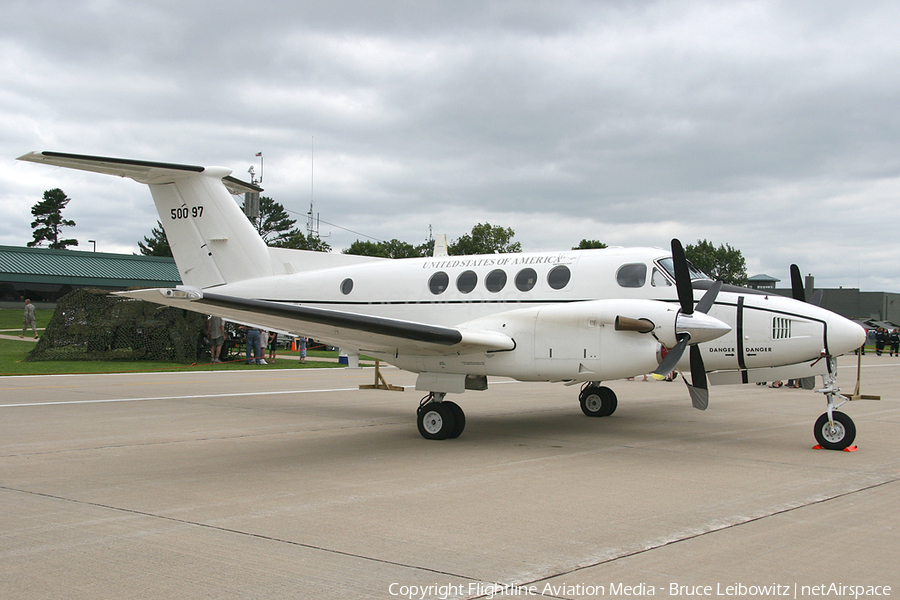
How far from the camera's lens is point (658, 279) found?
1009cm

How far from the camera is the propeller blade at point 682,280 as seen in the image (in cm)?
901

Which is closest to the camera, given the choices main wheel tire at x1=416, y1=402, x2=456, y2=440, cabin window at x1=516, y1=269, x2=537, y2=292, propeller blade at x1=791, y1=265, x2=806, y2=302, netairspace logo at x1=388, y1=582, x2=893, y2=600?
netairspace logo at x1=388, y1=582, x2=893, y2=600

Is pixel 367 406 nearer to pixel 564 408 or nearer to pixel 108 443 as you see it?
pixel 564 408

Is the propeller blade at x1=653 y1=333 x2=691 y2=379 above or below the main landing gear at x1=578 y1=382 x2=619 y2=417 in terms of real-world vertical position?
above

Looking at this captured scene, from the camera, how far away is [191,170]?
13.1 meters

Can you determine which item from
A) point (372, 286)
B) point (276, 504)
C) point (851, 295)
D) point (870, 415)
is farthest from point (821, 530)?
point (851, 295)

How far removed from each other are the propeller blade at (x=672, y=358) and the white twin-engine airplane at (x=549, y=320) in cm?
2

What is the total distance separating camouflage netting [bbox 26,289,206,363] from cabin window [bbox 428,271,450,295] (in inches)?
574

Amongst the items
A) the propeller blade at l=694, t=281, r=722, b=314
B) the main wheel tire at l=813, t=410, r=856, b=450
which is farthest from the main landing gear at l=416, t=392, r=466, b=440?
the main wheel tire at l=813, t=410, r=856, b=450

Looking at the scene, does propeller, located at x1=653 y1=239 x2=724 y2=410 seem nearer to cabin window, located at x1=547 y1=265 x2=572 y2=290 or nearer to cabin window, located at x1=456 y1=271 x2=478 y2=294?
cabin window, located at x1=547 y1=265 x2=572 y2=290

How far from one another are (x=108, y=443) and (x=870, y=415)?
13127mm

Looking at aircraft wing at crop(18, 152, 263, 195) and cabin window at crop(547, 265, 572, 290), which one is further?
aircraft wing at crop(18, 152, 263, 195)

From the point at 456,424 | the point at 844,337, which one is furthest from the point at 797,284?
the point at 456,424

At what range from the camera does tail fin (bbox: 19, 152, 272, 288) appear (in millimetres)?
13352
